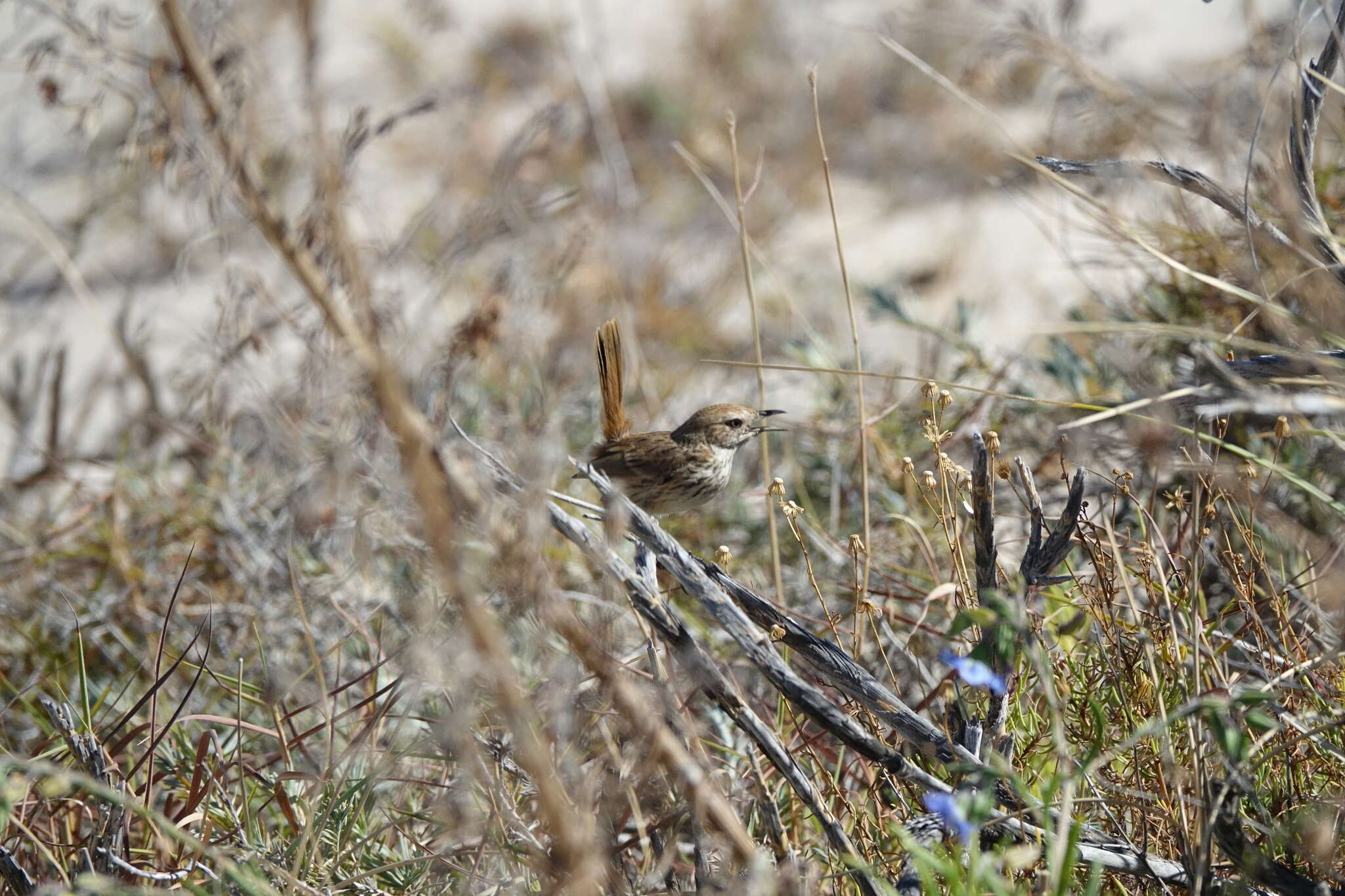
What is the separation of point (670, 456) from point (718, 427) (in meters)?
0.21

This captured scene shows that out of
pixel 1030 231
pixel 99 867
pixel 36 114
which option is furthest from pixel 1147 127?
pixel 36 114

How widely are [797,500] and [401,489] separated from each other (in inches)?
83.1

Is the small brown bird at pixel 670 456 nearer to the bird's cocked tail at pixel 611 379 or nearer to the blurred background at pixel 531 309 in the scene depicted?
the bird's cocked tail at pixel 611 379

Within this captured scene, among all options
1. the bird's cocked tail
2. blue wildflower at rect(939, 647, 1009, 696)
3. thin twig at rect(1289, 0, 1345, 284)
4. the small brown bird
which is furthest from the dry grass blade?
the small brown bird

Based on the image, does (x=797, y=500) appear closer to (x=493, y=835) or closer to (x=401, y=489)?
(x=493, y=835)

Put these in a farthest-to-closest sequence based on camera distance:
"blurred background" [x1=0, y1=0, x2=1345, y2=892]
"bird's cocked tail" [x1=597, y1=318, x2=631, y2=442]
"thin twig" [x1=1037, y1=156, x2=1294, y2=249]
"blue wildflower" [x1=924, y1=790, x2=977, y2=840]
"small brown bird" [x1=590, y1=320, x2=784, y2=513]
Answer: "small brown bird" [x1=590, y1=320, x2=784, y2=513]
"bird's cocked tail" [x1=597, y1=318, x2=631, y2=442]
"blurred background" [x1=0, y1=0, x2=1345, y2=892]
"thin twig" [x1=1037, y1=156, x2=1294, y2=249]
"blue wildflower" [x1=924, y1=790, x2=977, y2=840]

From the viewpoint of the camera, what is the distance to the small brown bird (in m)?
2.96

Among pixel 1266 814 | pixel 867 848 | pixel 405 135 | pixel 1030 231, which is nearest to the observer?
pixel 1266 814

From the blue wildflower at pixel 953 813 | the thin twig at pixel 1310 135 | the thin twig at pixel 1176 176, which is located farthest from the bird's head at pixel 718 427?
the blue wildflower at pixel 953 813

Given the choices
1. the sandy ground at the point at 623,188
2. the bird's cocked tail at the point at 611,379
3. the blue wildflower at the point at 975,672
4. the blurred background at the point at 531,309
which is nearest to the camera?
the blue wildflower at the point at 975,672

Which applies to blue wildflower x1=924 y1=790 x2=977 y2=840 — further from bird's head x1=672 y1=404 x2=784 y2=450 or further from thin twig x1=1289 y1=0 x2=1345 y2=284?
bird's head x1=672 y1=404 x2=784 y2=450

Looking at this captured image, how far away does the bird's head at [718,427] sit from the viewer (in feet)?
10.2

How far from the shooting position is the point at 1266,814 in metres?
1.50

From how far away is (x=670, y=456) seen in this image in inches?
118
